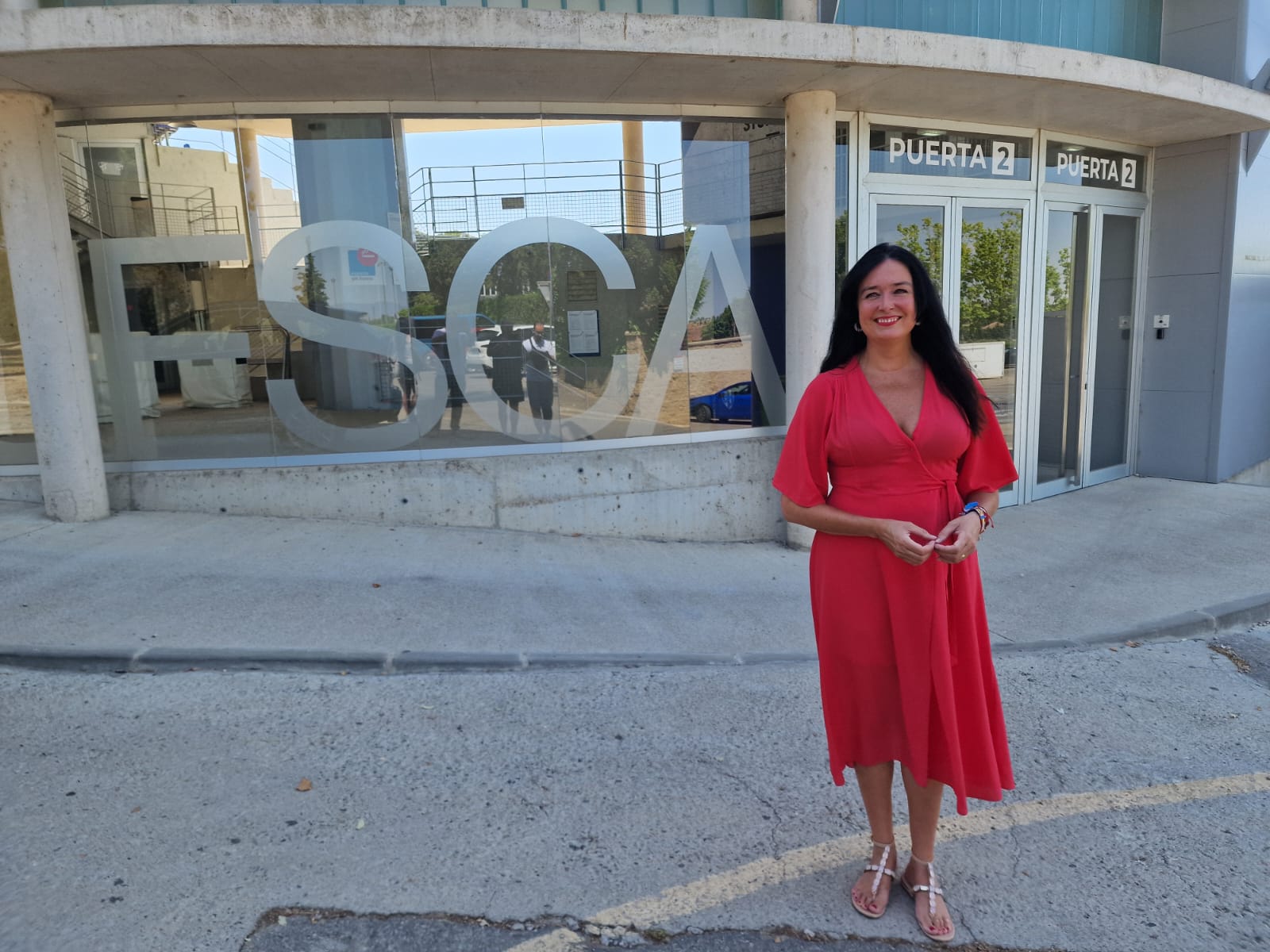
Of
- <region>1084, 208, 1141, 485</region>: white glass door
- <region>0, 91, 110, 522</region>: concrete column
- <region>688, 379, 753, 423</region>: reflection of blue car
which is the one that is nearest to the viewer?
<region>0, 91, 110, 522</region>: concrete column

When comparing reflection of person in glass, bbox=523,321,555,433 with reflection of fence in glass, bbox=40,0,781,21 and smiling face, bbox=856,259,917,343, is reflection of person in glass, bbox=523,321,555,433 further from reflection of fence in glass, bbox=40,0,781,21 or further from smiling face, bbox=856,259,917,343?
smiling face, bbox=856,259,917,343

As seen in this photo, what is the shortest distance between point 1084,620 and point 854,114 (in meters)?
4.63

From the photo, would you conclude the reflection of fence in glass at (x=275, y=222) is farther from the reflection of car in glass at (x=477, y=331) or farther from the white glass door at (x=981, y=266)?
the white glass door at (x=981, y=266)

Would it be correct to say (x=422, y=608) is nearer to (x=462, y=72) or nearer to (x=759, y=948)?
(x=759, y=948)

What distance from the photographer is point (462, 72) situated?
20.2 ft

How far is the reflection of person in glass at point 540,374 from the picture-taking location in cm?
726

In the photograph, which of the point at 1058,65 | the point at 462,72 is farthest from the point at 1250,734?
the point at 462,72

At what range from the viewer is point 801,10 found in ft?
20.5

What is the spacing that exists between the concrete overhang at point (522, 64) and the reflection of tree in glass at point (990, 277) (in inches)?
43.5

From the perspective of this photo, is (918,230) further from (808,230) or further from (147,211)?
(147,211)

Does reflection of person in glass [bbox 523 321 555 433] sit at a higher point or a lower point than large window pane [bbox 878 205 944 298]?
lower

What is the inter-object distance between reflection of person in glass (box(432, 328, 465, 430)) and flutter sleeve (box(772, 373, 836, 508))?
4.89 metres

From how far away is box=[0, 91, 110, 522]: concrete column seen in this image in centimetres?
627

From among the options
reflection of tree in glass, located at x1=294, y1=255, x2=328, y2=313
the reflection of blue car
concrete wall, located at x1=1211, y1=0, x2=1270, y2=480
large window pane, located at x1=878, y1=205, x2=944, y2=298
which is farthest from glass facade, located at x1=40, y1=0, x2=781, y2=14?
concrete wall, located at x1=1211, y1=0, x2=1270, y2=480
